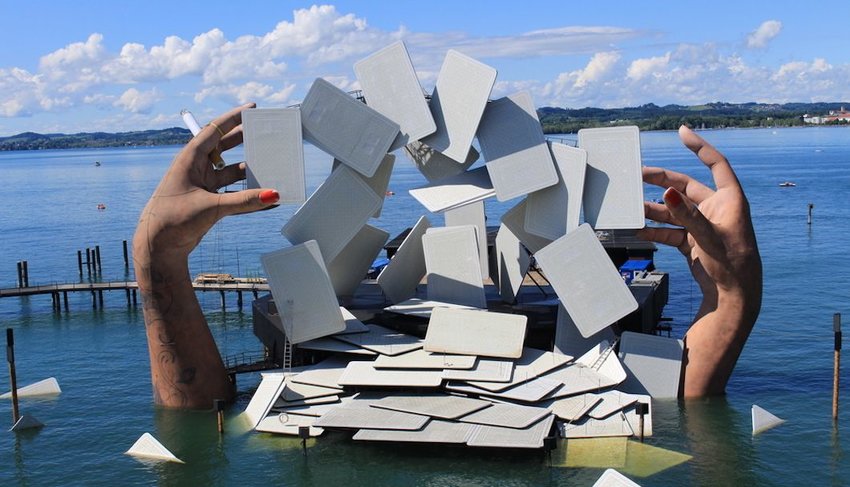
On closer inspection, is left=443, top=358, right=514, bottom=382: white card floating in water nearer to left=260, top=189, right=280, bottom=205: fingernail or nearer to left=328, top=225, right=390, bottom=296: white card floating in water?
left=260, top=189, right=280, bottom=205: fingernail

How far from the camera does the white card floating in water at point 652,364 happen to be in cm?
2902

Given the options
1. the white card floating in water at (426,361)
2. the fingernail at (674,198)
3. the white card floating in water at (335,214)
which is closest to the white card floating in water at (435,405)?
the white card floating in water at (426,361)

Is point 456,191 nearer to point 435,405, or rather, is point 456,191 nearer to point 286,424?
point 435,405

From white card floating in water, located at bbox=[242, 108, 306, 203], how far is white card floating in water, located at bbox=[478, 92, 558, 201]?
6.17 m

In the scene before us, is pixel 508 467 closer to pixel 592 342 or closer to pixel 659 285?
pixel 592 342

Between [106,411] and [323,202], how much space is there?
1020 centimetres

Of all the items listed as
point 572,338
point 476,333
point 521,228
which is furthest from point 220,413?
point 521,228

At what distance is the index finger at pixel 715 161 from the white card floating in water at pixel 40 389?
2372 cm

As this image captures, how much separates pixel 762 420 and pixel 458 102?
1368 centimetres

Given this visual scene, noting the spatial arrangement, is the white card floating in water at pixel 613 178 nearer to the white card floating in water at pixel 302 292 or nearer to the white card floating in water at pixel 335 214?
the white card floating in water at pixel 335 214

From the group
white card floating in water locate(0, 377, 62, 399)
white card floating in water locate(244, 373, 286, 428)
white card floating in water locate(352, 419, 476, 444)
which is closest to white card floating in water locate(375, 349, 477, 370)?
white card floating in water locate(352, 419, 476, 444)

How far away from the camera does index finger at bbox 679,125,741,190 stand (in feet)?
93.5

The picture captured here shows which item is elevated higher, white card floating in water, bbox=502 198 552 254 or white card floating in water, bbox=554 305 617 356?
white card floating in water, bbox=502 198 552 254

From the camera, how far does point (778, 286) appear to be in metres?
51.8
